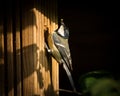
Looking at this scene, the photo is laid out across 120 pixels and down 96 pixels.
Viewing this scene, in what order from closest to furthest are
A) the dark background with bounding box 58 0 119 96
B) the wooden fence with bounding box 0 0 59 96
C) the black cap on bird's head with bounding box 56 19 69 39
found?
the wooden fence with bounding box 0 0 59 96
the black cap on bird's head with bounding box 56 19 69 39
the dark background with bounding box 58 0 119 96

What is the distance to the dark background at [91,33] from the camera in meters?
1.96

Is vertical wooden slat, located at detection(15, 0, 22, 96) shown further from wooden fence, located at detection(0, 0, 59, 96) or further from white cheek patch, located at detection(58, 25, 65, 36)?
white cheek patch, located at detection(58, 25, 65, 36)

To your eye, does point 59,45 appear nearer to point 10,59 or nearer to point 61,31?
point 61,31

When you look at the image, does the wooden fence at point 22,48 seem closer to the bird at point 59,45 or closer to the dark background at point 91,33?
the bird at point 59,45

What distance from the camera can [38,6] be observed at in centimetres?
144

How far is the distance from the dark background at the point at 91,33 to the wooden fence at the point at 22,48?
0.51m

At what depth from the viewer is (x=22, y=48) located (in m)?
1.41

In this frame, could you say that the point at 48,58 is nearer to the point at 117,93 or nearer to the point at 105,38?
the point at 105,38

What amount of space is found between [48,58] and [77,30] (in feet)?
1.57

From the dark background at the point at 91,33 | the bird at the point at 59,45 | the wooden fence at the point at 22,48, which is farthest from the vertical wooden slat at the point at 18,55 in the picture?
the dark background at the point at 91,33

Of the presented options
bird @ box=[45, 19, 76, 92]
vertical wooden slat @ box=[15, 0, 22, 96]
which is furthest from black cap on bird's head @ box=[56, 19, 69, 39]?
vertical wooden slat @ box=[15, 0, 22, 96]

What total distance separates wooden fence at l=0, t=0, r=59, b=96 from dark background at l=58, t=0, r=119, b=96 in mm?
511

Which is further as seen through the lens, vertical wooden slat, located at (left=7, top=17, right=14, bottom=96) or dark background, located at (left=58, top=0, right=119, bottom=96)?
dark background, located at (left=58, top=0, right=119, bottom=96)

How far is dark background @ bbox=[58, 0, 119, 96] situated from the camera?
1.96m
